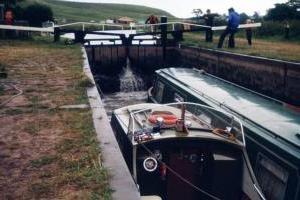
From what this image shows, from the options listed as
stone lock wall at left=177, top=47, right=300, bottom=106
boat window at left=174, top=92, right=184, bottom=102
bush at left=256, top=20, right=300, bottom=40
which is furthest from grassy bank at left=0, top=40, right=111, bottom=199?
bush at left=256, top=20, right=300, bottom=40

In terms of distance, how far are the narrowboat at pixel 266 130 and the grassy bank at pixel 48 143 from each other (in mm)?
2689

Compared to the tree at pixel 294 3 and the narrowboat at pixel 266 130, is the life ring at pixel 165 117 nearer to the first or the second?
the narrowboat at pixel 266 130

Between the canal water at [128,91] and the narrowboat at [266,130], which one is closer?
the narrowboat at [266,130]

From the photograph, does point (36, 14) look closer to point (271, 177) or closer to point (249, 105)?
point (249, 105)

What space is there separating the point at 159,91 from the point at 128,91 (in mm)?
7706

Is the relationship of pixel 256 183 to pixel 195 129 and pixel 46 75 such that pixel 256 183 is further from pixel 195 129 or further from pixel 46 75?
pixel 46 75

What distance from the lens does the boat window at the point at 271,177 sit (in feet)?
20.1

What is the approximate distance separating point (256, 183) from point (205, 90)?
462 centimetres

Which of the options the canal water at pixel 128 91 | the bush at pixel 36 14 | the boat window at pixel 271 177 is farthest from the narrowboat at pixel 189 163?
the bush at pixel 36 14

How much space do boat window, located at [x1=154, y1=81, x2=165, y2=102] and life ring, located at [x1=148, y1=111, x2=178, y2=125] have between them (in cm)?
615

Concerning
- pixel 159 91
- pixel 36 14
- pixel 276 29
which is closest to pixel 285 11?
pixel 276 29

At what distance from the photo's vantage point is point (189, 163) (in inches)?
251

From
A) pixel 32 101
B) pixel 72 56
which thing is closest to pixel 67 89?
pixel 32 101

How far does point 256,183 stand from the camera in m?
6.33
